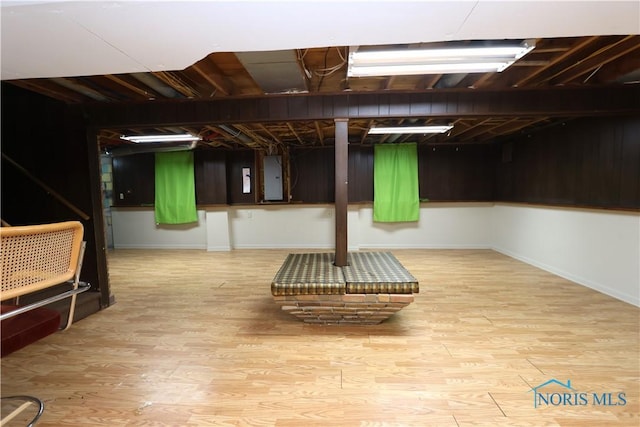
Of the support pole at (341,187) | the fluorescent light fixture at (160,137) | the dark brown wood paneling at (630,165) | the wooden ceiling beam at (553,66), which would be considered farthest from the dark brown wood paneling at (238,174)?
the dark brown wood paneling at (630,165)

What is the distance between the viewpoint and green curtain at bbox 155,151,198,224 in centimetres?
586

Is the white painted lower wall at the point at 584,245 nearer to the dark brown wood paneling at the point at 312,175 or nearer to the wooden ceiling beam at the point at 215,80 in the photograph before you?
the dark brown wood paneling at the point at 312,175

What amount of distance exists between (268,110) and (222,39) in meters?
1.33

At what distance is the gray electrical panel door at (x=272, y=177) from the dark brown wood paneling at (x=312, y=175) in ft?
1.07

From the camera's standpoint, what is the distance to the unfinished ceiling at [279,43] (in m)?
1.28

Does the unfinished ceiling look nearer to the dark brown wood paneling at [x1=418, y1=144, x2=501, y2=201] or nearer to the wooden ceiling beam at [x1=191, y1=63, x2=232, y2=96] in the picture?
the wooden ceiling beam at [x1=191, y1=63, x2=232, y2=96]

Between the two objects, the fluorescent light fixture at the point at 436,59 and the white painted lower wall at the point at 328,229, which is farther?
the white painted lower wall at the point at 328,229

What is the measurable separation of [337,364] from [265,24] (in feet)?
7.11

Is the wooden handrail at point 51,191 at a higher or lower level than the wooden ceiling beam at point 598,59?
lower

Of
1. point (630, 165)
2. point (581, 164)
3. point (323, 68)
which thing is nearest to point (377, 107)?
point (323, 68)

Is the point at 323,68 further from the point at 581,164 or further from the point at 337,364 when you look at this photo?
the point at 581,164

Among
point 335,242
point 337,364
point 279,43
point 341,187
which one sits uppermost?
point 279,43

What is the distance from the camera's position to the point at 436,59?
1.88m

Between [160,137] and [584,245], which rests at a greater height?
[160,137]
